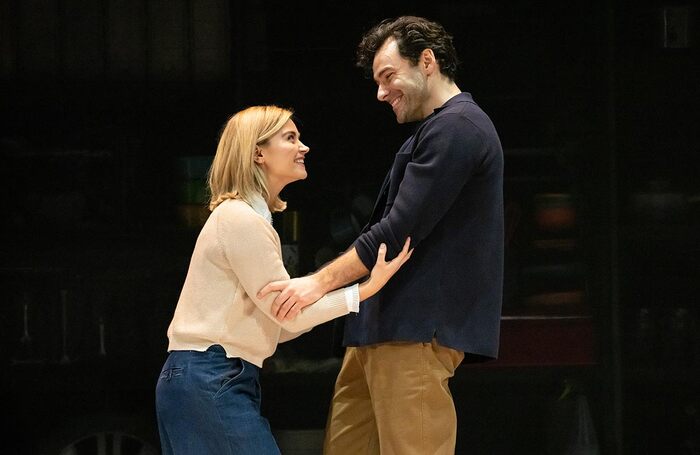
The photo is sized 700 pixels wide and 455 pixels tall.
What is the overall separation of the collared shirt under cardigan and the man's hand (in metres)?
0.16

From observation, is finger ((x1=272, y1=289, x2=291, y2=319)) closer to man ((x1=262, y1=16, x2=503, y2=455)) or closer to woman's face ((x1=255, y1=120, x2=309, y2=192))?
man ((x1=262, y1=16, x2=503, y2=455))

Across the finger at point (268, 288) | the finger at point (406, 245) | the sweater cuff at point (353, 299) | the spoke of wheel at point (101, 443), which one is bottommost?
the spoke of wheel at point (101, 443)

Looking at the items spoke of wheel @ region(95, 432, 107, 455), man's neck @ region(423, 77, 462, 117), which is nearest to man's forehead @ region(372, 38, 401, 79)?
man's neck @ region(423, 77, 462, 117)

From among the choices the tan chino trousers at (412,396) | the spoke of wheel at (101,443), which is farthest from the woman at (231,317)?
the spoke of wheel at (101,443)

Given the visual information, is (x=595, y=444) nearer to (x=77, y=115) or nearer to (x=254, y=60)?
(x=254, y=60)

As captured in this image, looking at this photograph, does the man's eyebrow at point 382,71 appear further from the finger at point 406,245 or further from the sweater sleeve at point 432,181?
the finger at point 406,245

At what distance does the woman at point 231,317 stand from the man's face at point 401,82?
386 millimetres

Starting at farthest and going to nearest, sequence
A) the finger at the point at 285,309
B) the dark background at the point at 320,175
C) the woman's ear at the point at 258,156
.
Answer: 1. the dark background at the point at 320,175
2. the woman's ear at the point at 258,156
3. the finger at the point at 285,309

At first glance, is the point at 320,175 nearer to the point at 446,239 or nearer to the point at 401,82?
the point at 401,82

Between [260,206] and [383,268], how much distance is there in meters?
0.35

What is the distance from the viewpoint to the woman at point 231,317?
2744 mm

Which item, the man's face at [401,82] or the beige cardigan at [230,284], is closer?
the beige cardigan at [230,284]

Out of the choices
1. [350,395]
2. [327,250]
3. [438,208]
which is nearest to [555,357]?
[327,250]

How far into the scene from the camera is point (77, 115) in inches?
178
